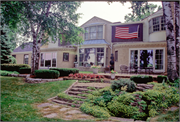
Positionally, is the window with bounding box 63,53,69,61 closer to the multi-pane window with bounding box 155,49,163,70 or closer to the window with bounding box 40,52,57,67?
the window with bounding box 40,52,57,67

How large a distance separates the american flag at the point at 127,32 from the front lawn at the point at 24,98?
10804 mm

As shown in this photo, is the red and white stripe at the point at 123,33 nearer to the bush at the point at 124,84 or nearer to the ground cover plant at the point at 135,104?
the bush at the point at 124,84

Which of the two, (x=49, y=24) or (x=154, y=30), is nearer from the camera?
(x=49, y=24)

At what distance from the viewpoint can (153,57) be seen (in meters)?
14.0

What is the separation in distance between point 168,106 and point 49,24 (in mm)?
8473

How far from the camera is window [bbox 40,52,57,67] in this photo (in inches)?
848

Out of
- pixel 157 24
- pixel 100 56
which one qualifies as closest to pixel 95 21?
pixel 100 56

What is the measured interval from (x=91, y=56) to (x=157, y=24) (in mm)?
8786

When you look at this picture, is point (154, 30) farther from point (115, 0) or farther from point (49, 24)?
point (49, 24)

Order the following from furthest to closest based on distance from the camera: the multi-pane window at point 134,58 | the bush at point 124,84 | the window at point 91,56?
the window at point 91,56, the multi-pane window at point 134,58, the bush at point 124,84

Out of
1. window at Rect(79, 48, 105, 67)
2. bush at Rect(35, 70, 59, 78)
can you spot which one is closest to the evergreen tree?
window at Rect(79, 48, 105, 67)

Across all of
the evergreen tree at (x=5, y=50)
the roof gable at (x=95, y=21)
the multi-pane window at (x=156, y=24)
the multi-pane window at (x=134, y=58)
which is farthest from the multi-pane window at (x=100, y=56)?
the evergreen tree at (x=5, y=50)

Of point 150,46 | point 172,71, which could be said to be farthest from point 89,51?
point 172,71

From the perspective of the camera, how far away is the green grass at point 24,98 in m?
4.50
